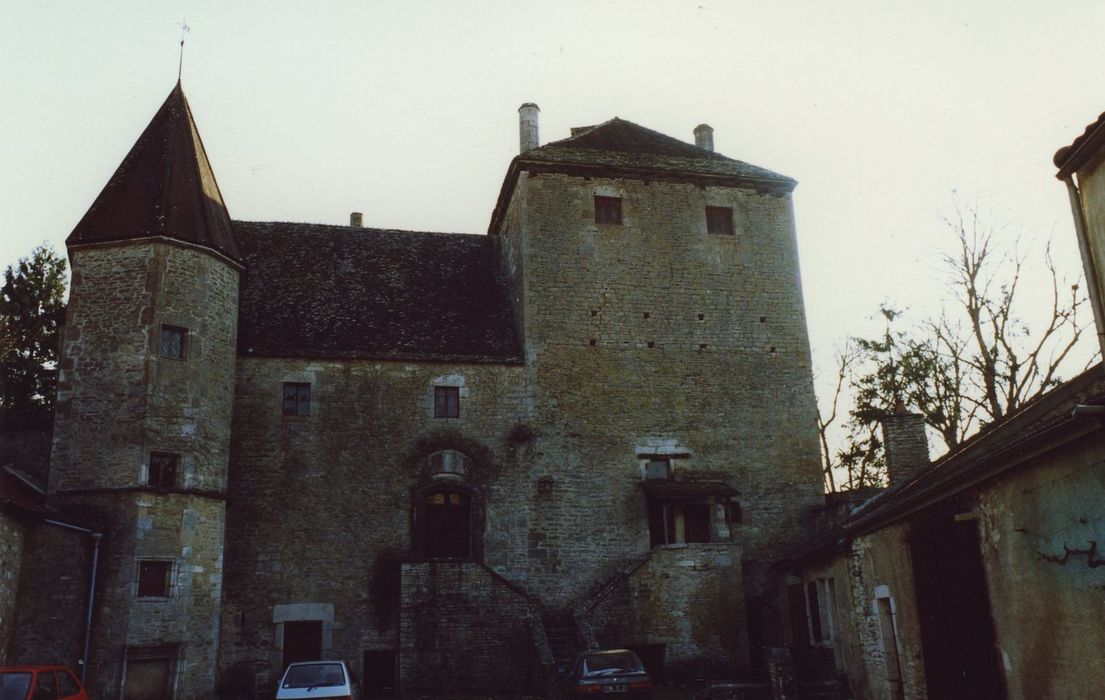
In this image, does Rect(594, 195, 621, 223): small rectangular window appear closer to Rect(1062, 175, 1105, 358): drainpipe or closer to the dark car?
the dark car

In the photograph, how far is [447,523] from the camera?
2194cm

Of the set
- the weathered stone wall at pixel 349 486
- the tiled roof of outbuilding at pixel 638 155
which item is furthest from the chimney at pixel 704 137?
the weathered stone wall at pixel 349 486

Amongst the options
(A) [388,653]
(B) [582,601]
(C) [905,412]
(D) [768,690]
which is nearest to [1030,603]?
(D) [768,690]

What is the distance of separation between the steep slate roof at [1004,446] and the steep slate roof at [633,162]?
467 inches

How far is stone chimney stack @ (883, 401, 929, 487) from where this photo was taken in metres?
19.8

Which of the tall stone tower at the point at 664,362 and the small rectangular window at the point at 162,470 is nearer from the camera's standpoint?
the small rectangular window at the point at 162,470

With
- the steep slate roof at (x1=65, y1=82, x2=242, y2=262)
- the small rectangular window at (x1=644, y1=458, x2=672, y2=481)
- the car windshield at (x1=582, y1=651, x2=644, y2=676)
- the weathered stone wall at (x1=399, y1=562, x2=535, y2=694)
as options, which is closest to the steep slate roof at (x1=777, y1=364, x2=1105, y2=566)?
Answer: the car windshield at (x1=582, y1=651, x2=644, y2=676)

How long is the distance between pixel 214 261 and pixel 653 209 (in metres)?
11.9

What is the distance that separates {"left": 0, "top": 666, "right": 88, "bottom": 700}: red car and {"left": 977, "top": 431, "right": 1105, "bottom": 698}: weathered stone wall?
1232cm

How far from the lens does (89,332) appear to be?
64.4 feet

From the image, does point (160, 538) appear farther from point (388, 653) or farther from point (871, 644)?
point (871, 644)

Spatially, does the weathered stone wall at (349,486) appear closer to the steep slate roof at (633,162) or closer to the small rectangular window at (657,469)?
the small rectangular window at (657,469)

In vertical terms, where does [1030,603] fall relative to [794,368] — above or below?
below

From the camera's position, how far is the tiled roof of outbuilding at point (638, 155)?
83.5ft
